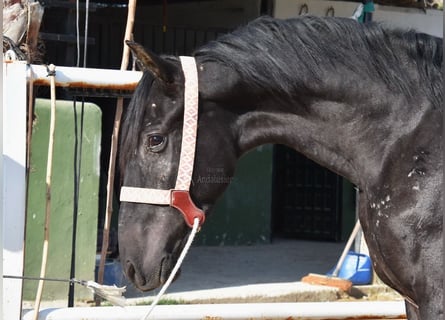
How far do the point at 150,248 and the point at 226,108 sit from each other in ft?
1.79

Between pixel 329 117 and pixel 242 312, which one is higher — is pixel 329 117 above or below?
above

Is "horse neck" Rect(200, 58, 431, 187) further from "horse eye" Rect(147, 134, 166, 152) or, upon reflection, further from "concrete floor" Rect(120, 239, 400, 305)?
"concrete floor" Rect(120, 239, 400, 305)

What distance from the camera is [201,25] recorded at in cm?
1046

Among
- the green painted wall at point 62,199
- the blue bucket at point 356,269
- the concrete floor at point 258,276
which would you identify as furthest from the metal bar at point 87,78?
the blue bucket at point 356,269

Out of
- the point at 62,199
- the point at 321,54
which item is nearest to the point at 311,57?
the point at 321,54

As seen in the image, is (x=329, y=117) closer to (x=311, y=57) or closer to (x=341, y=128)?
(x=341, y=128)

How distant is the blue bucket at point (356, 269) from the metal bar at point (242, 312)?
4038 millimetres

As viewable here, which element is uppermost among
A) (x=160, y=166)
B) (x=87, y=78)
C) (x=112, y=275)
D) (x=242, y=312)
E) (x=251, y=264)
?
(x=87, y=78)

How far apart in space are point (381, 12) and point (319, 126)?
21.5ft

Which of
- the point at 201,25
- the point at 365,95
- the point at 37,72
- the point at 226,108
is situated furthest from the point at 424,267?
the point at 201,25

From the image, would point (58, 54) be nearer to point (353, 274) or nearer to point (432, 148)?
point (353, 274)

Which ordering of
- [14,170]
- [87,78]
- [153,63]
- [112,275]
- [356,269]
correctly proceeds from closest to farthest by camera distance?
[153,63]
[14,170]
[87,78]
[112,275]
[356,269]

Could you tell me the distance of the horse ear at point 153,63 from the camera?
2719mm

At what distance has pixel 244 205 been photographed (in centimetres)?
1005
